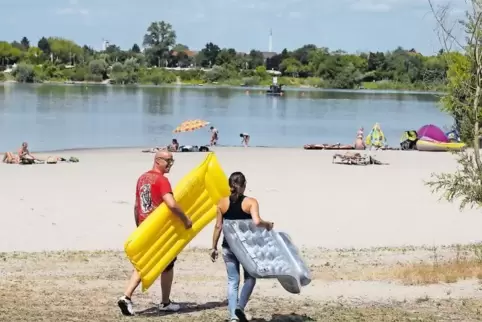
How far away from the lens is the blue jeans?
7156mm

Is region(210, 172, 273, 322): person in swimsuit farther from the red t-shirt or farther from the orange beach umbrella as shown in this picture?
the orange beach umbrella

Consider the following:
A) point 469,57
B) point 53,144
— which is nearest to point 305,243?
point 469,57

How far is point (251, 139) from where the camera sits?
145 feet

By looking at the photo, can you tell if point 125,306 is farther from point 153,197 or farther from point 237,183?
point 237,183

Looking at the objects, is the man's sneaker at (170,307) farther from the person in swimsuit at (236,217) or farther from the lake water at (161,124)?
the lake water at (161,124)

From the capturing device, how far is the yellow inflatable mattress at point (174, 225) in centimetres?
767

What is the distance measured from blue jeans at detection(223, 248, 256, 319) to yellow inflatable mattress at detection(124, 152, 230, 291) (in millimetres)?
662

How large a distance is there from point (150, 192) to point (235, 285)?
116 centimetres

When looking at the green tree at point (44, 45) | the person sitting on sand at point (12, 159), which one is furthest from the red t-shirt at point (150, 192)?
the green tree at point (44, 45)

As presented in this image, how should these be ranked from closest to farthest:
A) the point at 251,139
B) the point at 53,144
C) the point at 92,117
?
the point at 53,144 → the point at 251,139 → the point at 92,117

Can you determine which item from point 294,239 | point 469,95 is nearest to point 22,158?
point 294,239

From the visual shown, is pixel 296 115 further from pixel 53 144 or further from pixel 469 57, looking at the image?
pixel 469 57

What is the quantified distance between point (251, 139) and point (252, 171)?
1961 centimetres

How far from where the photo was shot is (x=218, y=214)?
7254 millimetres
